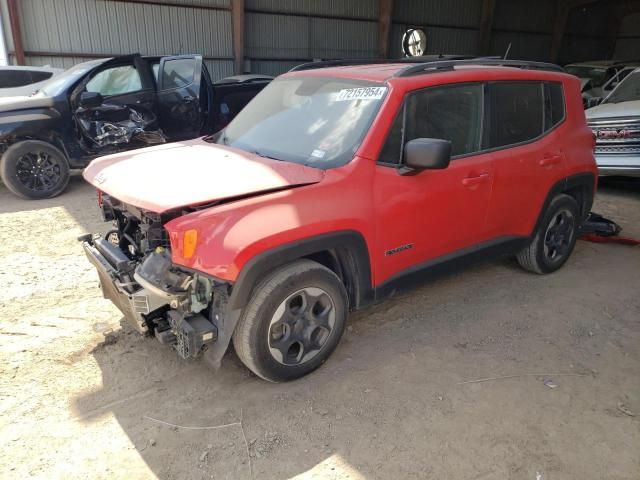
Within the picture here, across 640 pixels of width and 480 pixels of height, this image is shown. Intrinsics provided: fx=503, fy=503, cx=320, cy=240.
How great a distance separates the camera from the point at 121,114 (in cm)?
752

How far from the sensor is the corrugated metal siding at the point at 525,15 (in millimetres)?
19406

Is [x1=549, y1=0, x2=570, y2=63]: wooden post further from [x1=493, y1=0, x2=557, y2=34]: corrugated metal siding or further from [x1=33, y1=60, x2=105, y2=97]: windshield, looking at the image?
[x1=33, y1=60, x2=105, y2=97]: windshield

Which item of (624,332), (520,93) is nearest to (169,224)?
(520,93)

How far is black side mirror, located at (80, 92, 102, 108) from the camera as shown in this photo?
6926mm

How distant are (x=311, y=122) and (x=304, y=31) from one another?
13442 mm

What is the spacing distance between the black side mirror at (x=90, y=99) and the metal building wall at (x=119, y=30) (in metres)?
6.52

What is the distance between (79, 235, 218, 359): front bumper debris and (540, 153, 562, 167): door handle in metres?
2.92

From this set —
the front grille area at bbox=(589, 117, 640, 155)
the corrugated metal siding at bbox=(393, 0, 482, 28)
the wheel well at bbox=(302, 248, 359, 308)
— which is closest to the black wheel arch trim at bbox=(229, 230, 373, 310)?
the wheel well at bbox=(302, 248, 359, 308)

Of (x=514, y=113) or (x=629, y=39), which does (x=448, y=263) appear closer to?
(x=514, y=113)

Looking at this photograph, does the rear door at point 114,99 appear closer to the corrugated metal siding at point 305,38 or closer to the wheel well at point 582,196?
the wheel well at point 582,196

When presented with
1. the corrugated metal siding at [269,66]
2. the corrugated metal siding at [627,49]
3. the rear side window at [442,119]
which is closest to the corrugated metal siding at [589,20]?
the corrugated metal siding at [627,49]

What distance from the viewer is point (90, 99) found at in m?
6.93

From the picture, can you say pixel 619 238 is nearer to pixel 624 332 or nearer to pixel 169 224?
pixel 624 332

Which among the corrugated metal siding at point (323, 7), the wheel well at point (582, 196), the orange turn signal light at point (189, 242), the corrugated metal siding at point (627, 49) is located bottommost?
the wheel well at point (582, 196)
